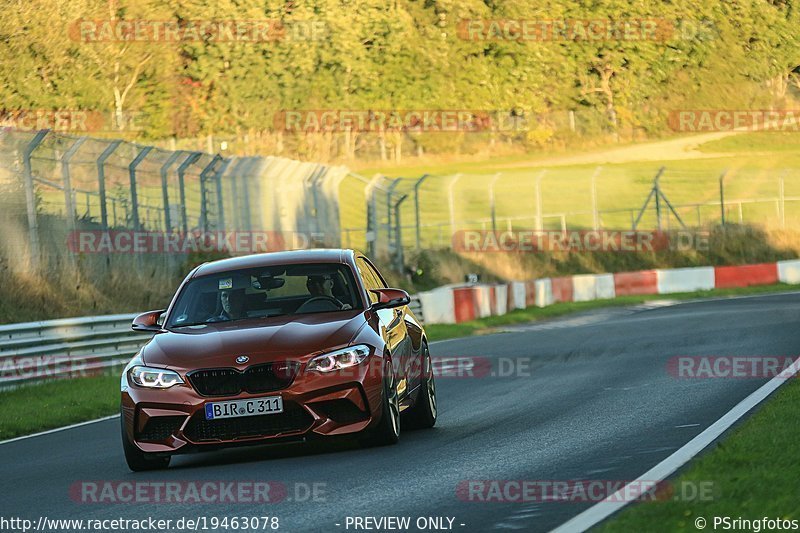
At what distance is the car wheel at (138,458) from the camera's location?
401 inches

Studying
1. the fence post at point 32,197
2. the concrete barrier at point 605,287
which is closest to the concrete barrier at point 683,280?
the concrete barrier at point 605,287

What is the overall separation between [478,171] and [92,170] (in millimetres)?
52216

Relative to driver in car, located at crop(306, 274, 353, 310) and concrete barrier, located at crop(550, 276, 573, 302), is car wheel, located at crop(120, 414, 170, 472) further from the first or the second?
concrete barrier, located at crop(550, 276, 573, 302)

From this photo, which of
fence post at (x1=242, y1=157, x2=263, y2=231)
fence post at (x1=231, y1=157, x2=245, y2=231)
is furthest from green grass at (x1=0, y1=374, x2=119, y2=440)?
fence post at (x1=242, y1=157, x2=263, y2=231)

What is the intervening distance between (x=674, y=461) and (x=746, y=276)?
36.2 meters

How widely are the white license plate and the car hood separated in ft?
0.81

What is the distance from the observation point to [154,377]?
1020 centimetres

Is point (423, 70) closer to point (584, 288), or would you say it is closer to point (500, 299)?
point (584, 288)

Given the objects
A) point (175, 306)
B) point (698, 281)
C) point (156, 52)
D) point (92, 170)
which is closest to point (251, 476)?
point (175, 306)

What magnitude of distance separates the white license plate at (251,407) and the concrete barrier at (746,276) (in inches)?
1390

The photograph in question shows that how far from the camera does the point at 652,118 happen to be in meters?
81.9

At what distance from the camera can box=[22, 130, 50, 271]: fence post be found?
21.5 m

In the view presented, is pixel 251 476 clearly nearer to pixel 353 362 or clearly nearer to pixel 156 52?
pixel 353 362

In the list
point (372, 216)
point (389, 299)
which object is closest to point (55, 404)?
point (389, 299)
